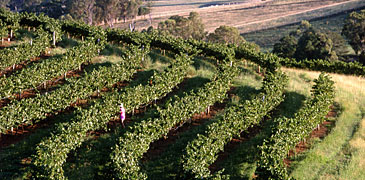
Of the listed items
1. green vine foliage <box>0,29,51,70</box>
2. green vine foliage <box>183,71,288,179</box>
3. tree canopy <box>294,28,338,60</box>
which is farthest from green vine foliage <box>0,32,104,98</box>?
tree canopy <box>294,28,338,60</box>

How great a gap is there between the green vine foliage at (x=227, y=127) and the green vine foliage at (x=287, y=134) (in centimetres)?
189

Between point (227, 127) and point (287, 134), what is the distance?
129 inches

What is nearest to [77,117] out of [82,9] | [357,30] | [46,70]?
[46,70]

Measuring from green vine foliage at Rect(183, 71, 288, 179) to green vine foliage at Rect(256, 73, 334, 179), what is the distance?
6.21 ft

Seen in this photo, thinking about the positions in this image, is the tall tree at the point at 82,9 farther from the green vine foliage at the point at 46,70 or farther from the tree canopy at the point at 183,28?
the green vine foliage at the point at 46,70

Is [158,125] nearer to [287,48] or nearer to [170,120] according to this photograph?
[170,120]

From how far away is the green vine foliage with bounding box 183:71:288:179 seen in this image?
17.4 metres

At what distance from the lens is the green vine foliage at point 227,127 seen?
57.1 ft

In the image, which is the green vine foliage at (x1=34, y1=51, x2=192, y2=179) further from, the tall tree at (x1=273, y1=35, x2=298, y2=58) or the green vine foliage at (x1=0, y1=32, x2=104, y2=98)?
the tall tree at (x1=273, y1=35, x2=298, y2=58)

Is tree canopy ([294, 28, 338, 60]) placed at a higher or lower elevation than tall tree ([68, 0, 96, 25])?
lower

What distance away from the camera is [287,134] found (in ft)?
68.2

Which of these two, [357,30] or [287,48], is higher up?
[357,30]

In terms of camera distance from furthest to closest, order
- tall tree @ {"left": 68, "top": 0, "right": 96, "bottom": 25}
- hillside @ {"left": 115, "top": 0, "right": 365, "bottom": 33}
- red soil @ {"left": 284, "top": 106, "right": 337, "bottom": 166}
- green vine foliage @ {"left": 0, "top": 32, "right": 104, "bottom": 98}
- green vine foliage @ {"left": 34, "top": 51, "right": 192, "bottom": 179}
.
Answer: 1. hillside @ {"left": 115, "top": 0, "right": 365, "bottom": 33}
2. tall tree @ {"left": 68, "top": 0, "right": 96, "bottom": 25}
3. green vine foliage @ {"left": 0, "top": 32, "right": 104, "bottom": 98}
4. red soil @ {"left": 284, "top": 106, "right": 337, "bottom": 166}
5. green vine foliage @ {"left": 34, "top": 51, "right": 192, "bottom": 179}

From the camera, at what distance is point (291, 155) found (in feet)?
73.2
